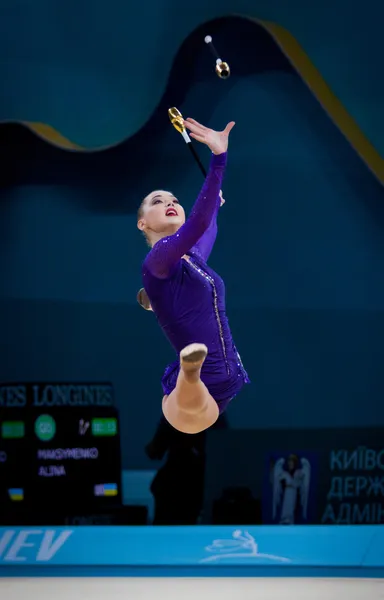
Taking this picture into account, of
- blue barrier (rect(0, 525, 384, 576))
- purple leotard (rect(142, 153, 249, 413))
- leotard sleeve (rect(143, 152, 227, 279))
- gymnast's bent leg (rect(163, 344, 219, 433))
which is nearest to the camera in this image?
gymnast's bent leg (rect(163, 344, 219, 433))

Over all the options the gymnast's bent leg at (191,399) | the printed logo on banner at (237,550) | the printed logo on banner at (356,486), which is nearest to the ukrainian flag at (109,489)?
the printed logo on banner at (237,550)

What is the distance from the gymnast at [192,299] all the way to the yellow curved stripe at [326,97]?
7.34 feet

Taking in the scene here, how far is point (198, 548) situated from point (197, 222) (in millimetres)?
2165

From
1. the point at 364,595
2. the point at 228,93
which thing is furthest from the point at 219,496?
the point at 228,93

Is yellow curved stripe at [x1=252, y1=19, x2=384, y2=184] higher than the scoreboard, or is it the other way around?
yellow curved stripe at [x1=252, y1=19, x2=384, y2=184]

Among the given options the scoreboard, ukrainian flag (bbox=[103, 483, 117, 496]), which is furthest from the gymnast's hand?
ukrainian flag (bbox=[103, 483, 117, 496])

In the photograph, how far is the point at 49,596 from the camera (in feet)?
12.3

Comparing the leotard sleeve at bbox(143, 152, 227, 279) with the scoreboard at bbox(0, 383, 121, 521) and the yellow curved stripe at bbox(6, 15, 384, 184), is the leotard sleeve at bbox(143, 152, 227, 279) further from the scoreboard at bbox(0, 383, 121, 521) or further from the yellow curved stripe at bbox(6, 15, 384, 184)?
the yellow curved stripe at bbox(6, 15, 384, 184)

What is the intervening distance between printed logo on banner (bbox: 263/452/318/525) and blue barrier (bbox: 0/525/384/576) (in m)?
0.49

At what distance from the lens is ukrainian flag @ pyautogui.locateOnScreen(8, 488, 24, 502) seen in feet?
16.0

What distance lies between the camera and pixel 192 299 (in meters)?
2.93

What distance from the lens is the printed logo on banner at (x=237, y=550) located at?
4.11 m

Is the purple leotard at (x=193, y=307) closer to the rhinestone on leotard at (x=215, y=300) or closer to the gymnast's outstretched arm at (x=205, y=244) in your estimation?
the rhinestone on leotard at (x=215, y=300)

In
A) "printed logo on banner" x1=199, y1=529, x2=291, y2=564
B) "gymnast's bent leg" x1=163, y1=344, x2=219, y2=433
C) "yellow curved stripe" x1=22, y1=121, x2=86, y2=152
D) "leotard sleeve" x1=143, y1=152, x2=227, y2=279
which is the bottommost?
"printed logo on banner" x1=199, y1=529, x2=291, y2=564
